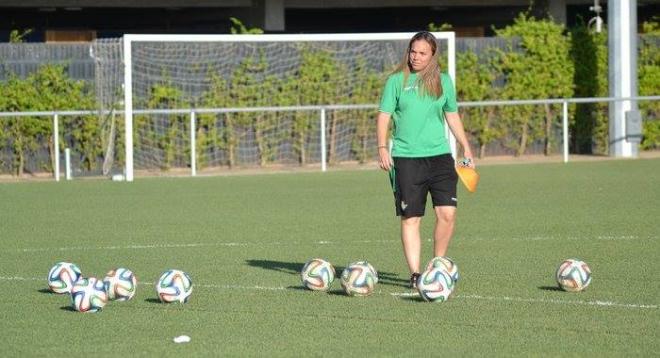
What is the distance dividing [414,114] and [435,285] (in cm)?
148

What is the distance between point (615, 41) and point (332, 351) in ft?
66.0

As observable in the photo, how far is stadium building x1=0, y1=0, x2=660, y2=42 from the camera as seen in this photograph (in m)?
33.7

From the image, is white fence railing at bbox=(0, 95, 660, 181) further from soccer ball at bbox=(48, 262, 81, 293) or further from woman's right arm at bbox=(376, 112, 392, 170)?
woman's right arm at bbox=(376, 112, 392, 170)

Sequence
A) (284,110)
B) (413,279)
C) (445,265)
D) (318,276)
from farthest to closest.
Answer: (284,110)
(413,279)
(318,276)
(445,265)

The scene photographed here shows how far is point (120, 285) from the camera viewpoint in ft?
31.9

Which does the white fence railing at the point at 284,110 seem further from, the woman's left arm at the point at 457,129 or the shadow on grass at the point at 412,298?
the shadow on grass at the point at 412,298

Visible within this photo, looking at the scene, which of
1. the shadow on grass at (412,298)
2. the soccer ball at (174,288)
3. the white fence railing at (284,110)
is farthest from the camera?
the white fence railing at (284,110)

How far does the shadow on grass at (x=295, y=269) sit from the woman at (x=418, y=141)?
1.20 ft

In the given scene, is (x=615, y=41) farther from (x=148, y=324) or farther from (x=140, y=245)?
(x=148, y=324)

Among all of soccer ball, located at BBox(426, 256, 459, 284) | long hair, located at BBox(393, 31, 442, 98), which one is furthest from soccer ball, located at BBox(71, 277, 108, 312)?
long hair, located at BBox(393, 31, 442, 98)

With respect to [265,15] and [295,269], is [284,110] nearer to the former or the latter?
[265,15]

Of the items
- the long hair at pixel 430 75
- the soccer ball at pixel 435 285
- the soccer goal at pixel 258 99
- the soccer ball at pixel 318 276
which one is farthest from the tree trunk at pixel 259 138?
the soccer ball at pixel 435 285

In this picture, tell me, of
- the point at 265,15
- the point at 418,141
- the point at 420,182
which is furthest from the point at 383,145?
the point at 265,15

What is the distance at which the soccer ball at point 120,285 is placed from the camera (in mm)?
9711
